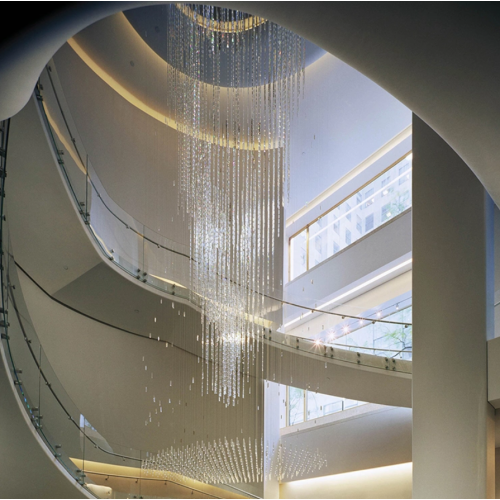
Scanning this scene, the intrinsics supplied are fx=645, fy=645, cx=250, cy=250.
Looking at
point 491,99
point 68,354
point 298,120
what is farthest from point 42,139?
point 491,99

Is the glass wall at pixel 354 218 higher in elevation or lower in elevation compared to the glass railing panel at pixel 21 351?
higher

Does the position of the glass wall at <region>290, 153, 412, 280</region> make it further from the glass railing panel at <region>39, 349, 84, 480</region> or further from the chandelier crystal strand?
the glass railing panel at <region>39, 349, 84, 480</region>

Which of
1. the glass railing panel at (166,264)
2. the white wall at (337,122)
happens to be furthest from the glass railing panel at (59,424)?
the white wall at (337,122)

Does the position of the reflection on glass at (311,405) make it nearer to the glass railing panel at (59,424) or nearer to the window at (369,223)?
the window at (369,223)

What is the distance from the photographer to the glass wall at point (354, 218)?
516 inches

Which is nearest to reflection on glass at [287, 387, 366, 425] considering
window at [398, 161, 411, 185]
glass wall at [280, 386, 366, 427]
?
glass wall at [280, 386, 366, 427]

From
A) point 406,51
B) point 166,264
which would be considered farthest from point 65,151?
point 406,51

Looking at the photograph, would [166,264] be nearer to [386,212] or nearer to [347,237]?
[386,212]

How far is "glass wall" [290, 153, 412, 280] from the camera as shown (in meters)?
13.1

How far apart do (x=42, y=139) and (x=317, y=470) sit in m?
8.56

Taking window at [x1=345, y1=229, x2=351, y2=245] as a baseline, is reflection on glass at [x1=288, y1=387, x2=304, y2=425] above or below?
below

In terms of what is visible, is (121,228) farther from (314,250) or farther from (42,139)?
(314,250)

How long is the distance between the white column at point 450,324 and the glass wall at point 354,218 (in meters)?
6.64

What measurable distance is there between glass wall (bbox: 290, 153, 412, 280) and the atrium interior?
0.20 ft
